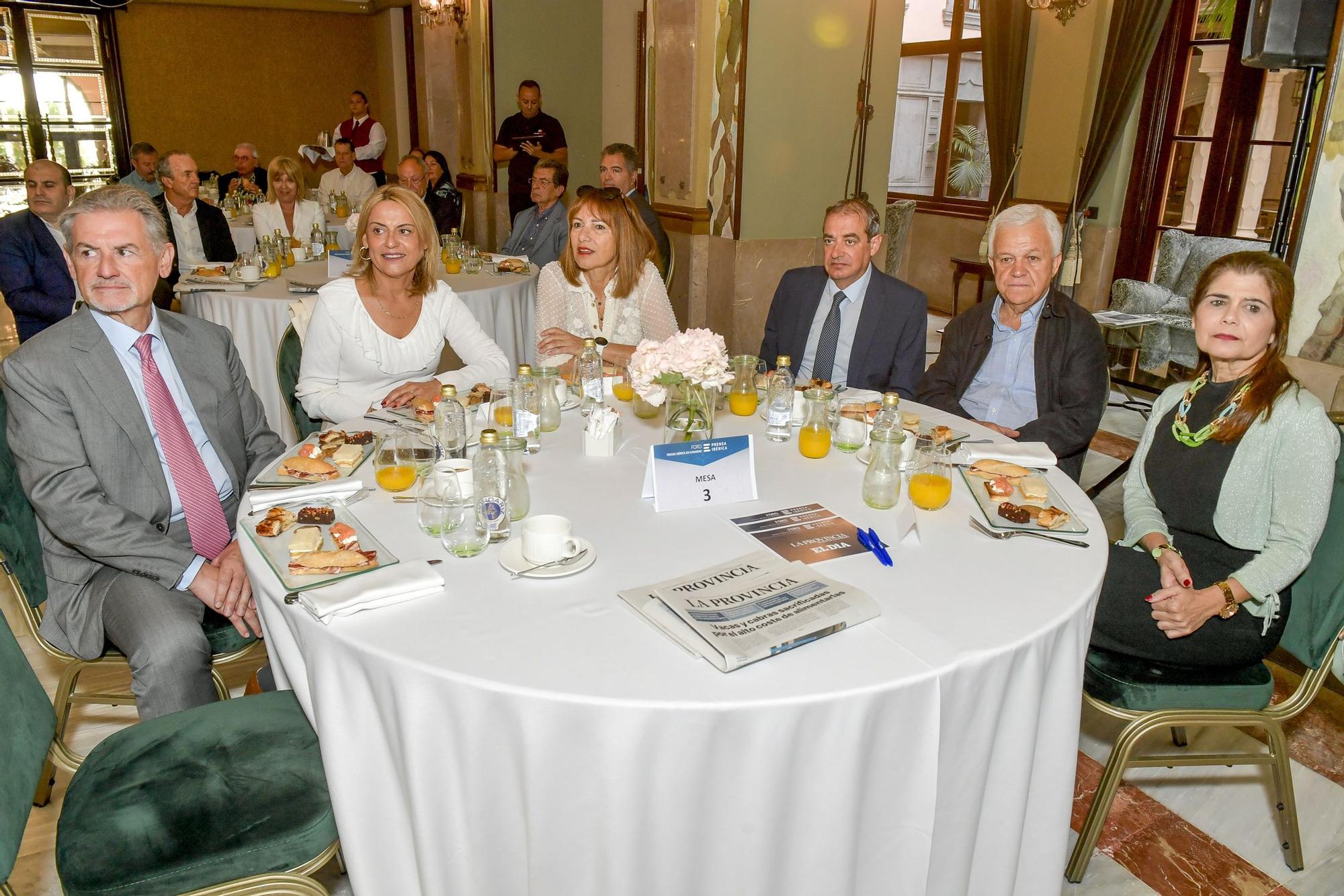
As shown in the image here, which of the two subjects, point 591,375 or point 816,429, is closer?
point 816,429

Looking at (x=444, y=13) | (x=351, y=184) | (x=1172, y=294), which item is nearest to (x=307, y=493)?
(x=1172, y=294)

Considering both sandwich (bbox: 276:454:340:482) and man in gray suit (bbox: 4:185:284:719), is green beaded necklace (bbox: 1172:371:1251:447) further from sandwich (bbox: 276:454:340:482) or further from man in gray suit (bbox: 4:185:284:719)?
man in gray suit (bbox: 4:185:284:719)

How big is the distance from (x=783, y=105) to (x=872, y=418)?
4.19 metres

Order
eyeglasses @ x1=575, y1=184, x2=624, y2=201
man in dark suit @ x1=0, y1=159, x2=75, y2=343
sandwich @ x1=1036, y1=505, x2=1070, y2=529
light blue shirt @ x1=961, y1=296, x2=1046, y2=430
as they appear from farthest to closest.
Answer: man in dark suit @ x1=0, y1=159, x2=75, y2=343
eyeglasses @ x1=575, y1=184, x2=624, y2=201
light blue shirt @ x1=961, y1=296, x2=1046, y2=430
sandwich @ x1=1036, y1=505, x2=1070, y2=529

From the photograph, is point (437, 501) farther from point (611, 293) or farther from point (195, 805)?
point (611, 293)

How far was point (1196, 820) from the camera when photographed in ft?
7.54

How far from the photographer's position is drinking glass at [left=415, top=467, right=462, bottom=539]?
173 centimetres

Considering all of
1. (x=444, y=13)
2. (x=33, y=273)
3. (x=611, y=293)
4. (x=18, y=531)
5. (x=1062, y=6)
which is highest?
(x=444, y=13)

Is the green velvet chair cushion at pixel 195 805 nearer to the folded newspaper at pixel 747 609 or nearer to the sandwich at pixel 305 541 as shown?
the sandwich at pixel 305 541

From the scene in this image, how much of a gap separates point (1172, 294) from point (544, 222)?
4083 mm

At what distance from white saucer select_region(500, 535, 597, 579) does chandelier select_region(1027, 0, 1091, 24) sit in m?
6.05

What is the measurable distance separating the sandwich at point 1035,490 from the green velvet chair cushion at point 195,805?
1.50 meters

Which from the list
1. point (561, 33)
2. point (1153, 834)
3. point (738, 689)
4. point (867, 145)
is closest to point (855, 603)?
point (738, 689)

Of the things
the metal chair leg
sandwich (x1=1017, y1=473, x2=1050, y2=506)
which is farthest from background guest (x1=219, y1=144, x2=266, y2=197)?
the metal chair leg
